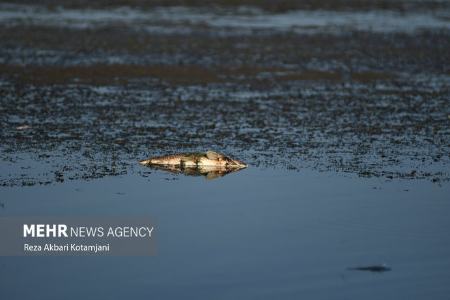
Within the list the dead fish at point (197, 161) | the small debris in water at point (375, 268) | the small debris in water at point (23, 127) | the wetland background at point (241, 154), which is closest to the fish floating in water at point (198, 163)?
the dead fish at point (197, 161)

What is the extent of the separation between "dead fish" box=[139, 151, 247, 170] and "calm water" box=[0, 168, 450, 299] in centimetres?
33

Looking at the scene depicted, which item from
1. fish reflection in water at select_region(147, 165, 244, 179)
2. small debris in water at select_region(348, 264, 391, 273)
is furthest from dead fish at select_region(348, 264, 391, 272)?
fish reflection in water at select_region(147, 165, 244, 179)

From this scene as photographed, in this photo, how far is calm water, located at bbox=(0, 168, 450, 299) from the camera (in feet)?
26.5

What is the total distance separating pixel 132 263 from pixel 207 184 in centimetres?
312

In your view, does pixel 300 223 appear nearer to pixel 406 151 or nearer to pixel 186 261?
pixel 186 261

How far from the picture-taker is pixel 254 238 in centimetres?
955

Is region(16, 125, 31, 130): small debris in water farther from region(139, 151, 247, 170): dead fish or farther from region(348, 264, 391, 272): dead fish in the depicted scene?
region(348, 264, 391, 272): dead fish

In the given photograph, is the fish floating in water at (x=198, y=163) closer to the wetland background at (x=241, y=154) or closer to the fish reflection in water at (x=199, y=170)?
the fish reflection in water at (x=199, y=170)

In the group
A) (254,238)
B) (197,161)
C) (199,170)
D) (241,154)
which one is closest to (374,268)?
(254,238)

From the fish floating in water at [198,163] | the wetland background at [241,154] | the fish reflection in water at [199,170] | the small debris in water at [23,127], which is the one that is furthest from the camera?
the small debris in water at [23,127]

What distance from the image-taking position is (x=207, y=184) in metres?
11.7

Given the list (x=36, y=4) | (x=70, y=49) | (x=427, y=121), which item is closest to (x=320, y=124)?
(x=427, y=121)

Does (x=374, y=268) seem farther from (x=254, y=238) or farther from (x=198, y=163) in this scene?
(x=198, y=163)

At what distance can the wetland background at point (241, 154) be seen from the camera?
8.48 m
